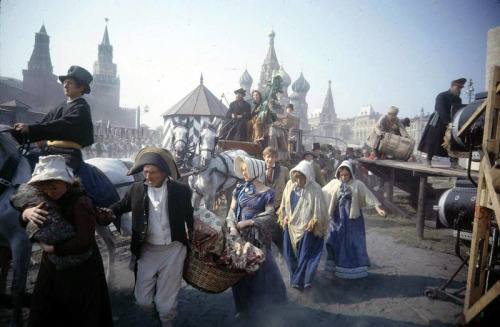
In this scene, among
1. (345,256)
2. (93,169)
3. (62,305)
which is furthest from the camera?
(345,256)

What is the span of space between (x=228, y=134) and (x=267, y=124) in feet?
4.57

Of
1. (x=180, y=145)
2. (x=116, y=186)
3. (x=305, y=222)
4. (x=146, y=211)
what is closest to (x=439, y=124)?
(x=305, y=222)

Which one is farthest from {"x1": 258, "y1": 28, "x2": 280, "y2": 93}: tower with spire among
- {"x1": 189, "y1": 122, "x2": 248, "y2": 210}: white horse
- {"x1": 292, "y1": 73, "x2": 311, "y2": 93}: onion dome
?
{"x1": 189, "y1": 122, "x2": 248, "y2": 210}: white horse

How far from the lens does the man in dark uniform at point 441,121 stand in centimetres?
627

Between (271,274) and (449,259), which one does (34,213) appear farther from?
(449,259)

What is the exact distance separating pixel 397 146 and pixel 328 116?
253 ft

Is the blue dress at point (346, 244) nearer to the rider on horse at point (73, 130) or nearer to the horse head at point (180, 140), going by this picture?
the rider on horse at point (73, 130)

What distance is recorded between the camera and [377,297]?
4219 millimetres

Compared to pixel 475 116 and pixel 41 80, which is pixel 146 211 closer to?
pixel 475 116

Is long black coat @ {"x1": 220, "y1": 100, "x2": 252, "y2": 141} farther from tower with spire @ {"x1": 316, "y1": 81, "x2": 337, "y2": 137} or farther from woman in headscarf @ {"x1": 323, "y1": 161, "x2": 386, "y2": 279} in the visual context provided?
tower with spire @ {"x1": 316, "y1": 81, "x2": 337, "y2": 137}

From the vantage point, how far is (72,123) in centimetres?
335

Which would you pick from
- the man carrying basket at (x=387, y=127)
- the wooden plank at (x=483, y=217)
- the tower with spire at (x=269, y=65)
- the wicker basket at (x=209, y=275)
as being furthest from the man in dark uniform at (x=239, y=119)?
the tower with spire at (x=269, y=65)

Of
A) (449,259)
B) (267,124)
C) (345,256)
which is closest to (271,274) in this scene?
(345,256)

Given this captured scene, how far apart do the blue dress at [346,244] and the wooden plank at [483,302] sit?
151cm
